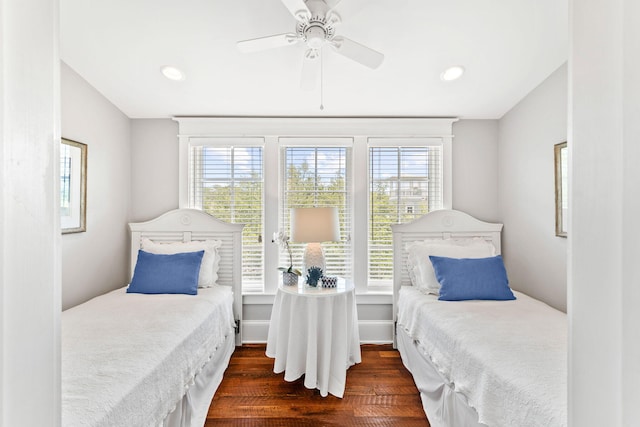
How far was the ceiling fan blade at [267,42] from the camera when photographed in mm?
1818

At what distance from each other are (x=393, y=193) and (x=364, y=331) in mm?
1382

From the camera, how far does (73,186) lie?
260cm

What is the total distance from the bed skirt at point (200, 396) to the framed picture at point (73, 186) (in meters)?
1.45

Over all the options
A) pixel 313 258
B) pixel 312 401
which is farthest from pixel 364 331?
pixel 312 401

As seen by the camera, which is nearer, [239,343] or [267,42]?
[267,42]

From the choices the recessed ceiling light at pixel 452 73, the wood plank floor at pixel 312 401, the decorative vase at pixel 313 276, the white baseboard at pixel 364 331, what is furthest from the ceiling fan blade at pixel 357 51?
the white baseboard at pixel 364 331

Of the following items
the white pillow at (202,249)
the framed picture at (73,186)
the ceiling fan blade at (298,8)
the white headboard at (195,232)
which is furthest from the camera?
the white headboard at (195,232)

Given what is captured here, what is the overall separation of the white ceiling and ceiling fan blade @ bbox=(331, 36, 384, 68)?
279 millimetres

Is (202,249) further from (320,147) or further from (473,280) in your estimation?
(473,280)

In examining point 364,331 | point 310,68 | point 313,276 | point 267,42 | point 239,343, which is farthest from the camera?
point 364,331

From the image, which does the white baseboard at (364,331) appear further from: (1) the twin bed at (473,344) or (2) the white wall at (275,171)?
(1) the twin bed at (473,344)
